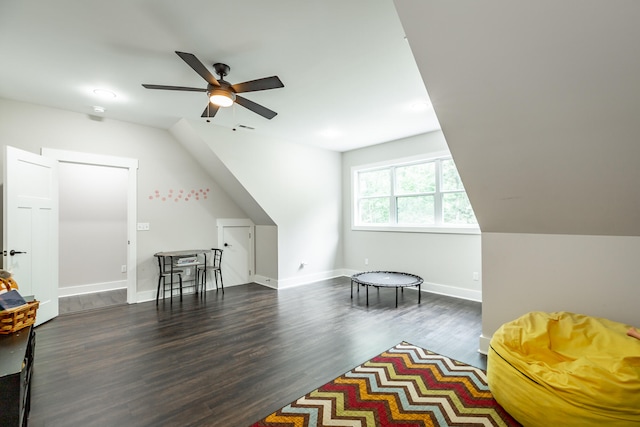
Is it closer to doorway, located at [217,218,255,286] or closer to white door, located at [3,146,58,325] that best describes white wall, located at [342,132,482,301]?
doorway, located at [217,218,255,286]

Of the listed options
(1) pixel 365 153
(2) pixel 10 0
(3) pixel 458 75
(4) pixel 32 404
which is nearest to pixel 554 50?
(3) pixel 458 75

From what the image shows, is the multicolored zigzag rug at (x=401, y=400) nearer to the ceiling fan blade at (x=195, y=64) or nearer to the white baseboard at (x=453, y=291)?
the white baseboard at (x=453, y=291)

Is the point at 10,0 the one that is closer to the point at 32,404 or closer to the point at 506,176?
the point at 32,404

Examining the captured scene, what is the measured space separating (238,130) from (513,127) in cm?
392

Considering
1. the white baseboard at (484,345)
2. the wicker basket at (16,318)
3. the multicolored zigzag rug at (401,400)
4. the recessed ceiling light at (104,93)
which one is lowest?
the multicolored zigzag rug at (401,400)

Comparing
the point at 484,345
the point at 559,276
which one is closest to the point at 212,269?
the point at 484,345

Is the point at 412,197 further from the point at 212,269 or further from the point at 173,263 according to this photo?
the point at 173,263


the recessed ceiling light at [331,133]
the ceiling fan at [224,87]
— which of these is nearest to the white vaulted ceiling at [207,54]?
the ceiling fan at [224,87]

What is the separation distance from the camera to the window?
15.6 feet

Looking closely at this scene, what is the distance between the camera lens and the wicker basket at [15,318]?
167 centimetres

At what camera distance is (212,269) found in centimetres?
509

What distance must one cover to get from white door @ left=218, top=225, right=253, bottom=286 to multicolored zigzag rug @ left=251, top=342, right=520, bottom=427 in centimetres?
363

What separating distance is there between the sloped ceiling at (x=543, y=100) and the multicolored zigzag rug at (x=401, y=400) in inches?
57.3

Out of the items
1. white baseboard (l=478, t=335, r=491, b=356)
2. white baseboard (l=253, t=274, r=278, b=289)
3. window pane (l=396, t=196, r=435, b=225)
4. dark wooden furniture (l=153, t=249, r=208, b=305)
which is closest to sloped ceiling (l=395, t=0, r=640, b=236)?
white baseboard (l=478, t=335, r=491, b=356)
